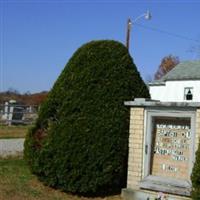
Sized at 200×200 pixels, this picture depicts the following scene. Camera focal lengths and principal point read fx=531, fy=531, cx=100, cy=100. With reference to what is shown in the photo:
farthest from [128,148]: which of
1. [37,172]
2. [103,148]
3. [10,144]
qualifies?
[10,144]

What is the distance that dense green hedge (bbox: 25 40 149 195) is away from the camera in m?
9.53

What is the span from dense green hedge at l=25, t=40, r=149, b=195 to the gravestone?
0.31m

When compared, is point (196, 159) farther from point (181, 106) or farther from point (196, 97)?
point (196, 97)

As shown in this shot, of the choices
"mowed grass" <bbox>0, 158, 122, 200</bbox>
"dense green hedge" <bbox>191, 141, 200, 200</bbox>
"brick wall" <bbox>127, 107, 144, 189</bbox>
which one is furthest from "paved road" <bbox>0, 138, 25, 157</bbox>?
"dense green hedge" <bbox>191, 141, 200, 200</bbox>

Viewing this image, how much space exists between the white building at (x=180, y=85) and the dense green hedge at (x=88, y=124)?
31.7m

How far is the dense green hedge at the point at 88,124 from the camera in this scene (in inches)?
375

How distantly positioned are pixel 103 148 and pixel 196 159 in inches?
75.9

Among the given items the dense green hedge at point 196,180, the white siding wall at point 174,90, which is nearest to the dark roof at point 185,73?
the white siding wall at point 174,90

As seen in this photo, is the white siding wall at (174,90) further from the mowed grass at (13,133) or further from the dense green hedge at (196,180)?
the dense green hedge at (196,180)

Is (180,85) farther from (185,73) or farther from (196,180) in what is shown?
(196,180)

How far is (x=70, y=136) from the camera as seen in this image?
31.5ft

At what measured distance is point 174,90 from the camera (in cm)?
4431

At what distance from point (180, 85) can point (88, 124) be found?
3537cm

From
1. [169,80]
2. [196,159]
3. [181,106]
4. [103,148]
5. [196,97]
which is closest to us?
[196,159]
